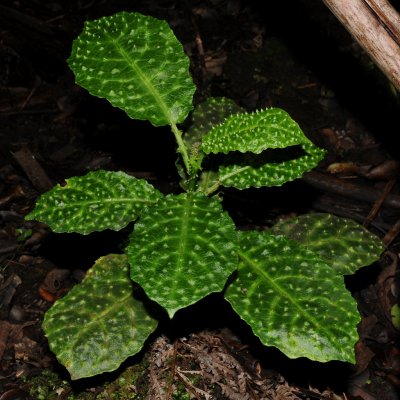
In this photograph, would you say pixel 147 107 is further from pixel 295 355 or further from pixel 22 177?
pixel 22 177

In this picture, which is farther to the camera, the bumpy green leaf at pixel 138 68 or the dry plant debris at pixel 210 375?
the dry plant debris at pixel 210 375

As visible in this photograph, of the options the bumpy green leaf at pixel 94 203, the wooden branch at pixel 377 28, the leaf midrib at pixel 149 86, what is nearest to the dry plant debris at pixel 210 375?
the bumpy green leaf at pixel 94 203

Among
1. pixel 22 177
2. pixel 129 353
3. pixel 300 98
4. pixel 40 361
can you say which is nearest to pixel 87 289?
pixel 129 353

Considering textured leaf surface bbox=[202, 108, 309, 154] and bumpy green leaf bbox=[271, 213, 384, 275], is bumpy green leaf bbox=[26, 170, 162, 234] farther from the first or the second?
bumpy green leaf bbox=[271, 213, 384, 275]

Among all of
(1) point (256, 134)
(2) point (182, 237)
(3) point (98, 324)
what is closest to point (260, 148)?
(1) point (256, 134)

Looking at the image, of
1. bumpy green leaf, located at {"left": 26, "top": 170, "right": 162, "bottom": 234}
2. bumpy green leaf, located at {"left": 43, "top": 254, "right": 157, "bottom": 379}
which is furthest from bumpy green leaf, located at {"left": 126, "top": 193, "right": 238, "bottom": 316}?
bumpy green leaf, located at {"left": 43, "top": 254, "right": 157, "bottom": 379}

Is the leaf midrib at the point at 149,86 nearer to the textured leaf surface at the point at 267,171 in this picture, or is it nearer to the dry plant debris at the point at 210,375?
the textured leaf surface at the point at 267,171

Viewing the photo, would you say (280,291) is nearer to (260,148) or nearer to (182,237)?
(182,237)
